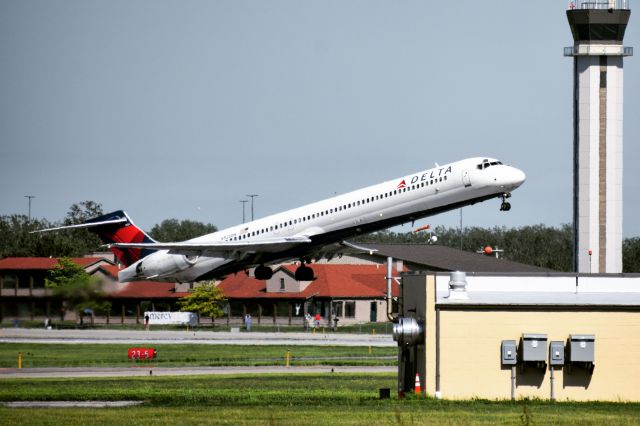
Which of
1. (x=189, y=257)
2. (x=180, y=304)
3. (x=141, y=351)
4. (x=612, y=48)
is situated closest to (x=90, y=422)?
(x=141, y=351)

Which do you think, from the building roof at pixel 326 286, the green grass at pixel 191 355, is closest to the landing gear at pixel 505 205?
the green grass at pixel 191 355

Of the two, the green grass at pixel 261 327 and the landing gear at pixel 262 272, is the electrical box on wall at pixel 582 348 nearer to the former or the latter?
the landing gear at pixel 262 272

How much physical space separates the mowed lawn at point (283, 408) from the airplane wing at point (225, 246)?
24542mm

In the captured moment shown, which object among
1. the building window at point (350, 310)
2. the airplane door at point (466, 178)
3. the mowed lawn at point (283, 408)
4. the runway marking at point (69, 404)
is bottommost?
the runway marking at point (69, 404)

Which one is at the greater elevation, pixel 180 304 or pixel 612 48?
pixel 612 48

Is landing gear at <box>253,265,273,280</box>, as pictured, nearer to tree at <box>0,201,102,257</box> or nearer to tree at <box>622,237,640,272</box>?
tree at <box>0,201,102,257</box>

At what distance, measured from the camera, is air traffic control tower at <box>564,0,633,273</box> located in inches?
4882

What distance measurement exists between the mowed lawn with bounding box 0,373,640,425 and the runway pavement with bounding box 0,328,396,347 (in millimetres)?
35479

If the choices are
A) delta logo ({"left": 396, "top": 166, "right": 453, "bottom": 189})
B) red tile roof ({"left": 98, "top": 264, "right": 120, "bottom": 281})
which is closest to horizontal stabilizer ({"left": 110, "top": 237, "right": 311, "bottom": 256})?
red tile roof ({"left": 98, "top": 264, "right": 120, "bottom": 281})

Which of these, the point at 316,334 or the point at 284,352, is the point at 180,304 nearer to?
the point at 316,334

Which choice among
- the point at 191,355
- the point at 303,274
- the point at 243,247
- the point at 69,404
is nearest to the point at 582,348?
the point at 69,404

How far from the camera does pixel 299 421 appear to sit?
3391 centimetres

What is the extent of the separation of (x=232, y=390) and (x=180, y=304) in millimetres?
69451

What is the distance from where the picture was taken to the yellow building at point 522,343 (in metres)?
38.4
